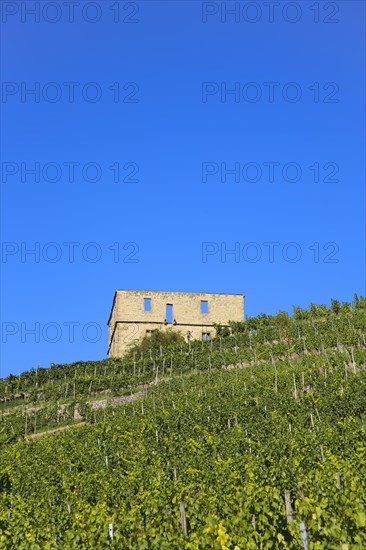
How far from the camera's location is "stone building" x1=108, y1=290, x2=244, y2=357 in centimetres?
4334

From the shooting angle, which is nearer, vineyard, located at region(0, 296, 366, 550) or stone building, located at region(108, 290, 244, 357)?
vineyard, located at region(0, 296, 366, 550)

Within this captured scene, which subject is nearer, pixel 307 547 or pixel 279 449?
pixel 307 547

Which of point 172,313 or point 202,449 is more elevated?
point 172,313

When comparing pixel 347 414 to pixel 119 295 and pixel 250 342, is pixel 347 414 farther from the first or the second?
pixel 119 295

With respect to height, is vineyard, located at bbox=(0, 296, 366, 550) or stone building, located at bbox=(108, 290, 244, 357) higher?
stone building, located at bbox=(108, 290, 244, 357)

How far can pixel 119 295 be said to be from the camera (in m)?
43.8

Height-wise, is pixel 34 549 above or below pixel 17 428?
below

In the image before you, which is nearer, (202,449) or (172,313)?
(202,449)

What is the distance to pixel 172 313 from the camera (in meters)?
44.0

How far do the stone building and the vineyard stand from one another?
10.1 meters

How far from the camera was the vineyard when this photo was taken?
24.9ft

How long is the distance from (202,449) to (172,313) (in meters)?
29.4

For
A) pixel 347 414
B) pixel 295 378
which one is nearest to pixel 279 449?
pixel 347 414

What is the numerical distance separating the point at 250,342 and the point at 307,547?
2552 centimetres
